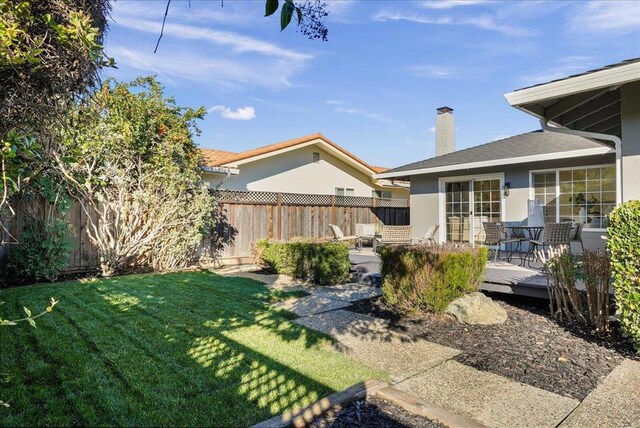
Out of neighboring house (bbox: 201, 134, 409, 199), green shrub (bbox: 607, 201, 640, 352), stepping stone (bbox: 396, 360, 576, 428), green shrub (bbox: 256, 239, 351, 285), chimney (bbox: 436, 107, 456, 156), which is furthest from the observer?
chimney (bbox: 436, 107, 456, 156)

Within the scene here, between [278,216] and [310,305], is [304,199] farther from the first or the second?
[310,305]

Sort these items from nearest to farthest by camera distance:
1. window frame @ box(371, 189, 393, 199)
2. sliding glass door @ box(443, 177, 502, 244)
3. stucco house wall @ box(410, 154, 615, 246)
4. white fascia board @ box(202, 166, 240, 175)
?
stucco house wall @ box(410, 154, 615, 246), sliding glass door @ box(443, 177, 502, 244), white fascia board @ box(202, 166, 240, 175), window frame @ box(371, 189, 393, 199)

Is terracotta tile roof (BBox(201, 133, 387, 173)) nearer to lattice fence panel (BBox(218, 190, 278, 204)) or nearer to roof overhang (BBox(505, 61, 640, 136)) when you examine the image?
lattice fence panel (BBox(218, 190, 278, 204))

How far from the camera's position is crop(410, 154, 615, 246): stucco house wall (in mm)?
9947

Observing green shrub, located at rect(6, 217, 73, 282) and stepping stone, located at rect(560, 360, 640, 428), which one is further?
green shrub, located at rect(6, 217, 73, 282)

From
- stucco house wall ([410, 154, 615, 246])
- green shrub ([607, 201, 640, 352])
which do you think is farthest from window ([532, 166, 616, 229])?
green shrub ([607, 201, 640, 352])

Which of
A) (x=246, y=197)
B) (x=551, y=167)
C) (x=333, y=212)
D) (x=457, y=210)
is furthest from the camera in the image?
(x=333, y=212)

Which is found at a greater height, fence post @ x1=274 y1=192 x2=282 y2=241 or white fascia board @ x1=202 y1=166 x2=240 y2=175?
white fascia board @ x1=202 y1=166 x2=240 y2=175

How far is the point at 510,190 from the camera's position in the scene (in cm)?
1106

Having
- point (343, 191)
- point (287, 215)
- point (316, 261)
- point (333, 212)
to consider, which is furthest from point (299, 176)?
point (316, 261)

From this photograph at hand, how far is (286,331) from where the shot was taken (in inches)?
199

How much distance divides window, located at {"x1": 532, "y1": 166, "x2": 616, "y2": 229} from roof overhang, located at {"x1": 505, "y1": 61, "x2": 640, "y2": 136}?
187 cm

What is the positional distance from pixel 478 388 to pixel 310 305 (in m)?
3.44

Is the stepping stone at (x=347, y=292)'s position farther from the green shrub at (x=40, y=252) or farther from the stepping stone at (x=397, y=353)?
the green shrub at (x=40, y=252)
